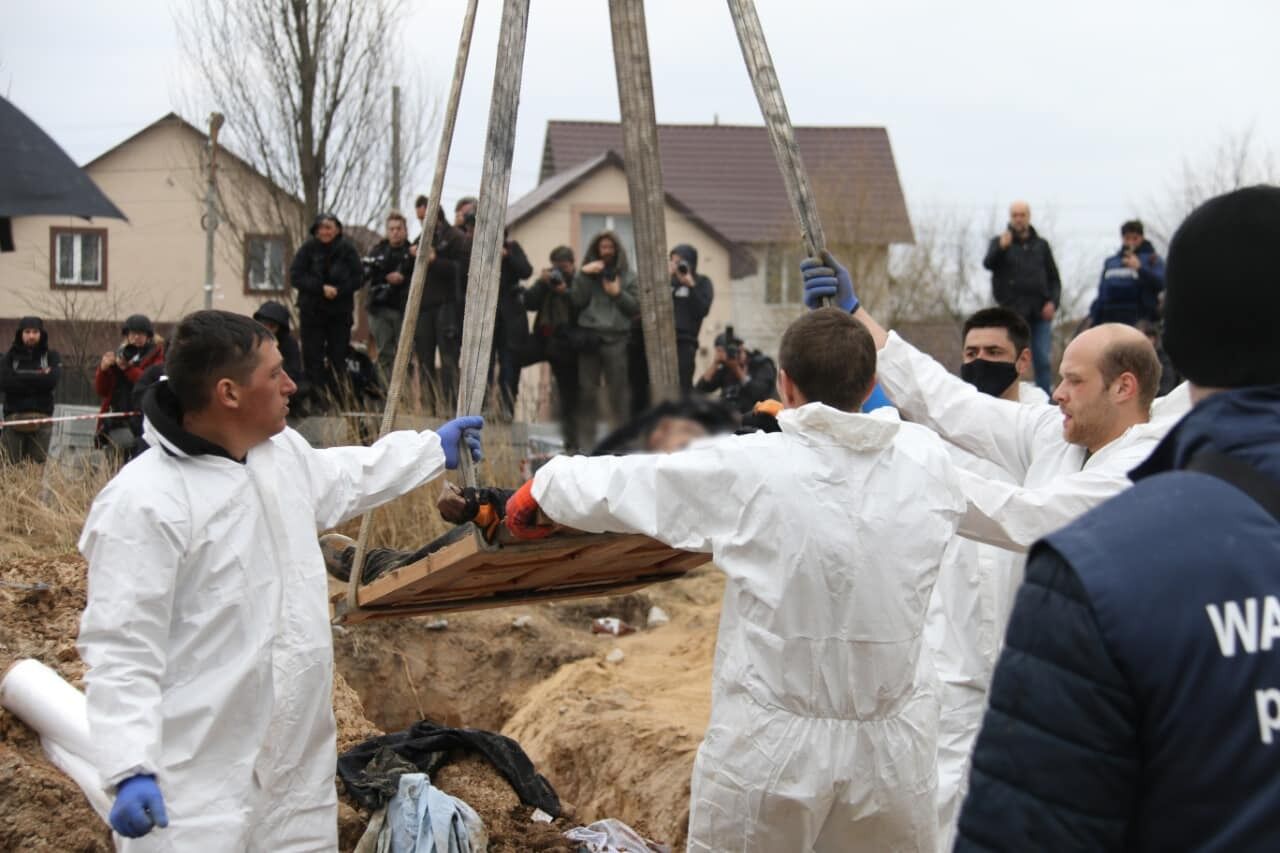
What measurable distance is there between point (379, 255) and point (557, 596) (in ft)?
19.7

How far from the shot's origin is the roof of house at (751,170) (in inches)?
1117

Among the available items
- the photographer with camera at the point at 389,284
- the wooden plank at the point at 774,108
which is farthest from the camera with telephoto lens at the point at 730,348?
the wooden plank at the point at 774,108

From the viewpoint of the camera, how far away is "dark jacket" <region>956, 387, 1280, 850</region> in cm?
165

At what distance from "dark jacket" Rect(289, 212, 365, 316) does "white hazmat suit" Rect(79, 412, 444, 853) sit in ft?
23.8

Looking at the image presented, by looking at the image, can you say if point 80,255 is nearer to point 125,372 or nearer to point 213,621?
point 125,372

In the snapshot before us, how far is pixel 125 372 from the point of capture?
10742mm

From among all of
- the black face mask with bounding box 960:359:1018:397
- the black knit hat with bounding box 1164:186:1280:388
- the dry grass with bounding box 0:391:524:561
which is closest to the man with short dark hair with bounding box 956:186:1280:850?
the black knit hat with bounding box 1164:186:1280:388

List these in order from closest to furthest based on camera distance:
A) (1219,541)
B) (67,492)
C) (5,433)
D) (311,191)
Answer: (1219,541) → (67,492) → (5,433) → (311,191)

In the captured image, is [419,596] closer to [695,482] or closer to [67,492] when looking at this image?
[695,482]

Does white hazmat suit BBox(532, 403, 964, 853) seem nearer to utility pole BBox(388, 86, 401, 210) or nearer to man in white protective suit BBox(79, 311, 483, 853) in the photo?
man in white protective suit BBox(79, 311, 483, 853)

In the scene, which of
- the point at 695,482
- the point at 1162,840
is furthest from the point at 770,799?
the point at 1162,840

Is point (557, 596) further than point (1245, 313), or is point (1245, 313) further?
point (557, 596)

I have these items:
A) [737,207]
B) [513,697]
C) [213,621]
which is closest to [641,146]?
[213,621]

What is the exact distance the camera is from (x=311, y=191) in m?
19.8
